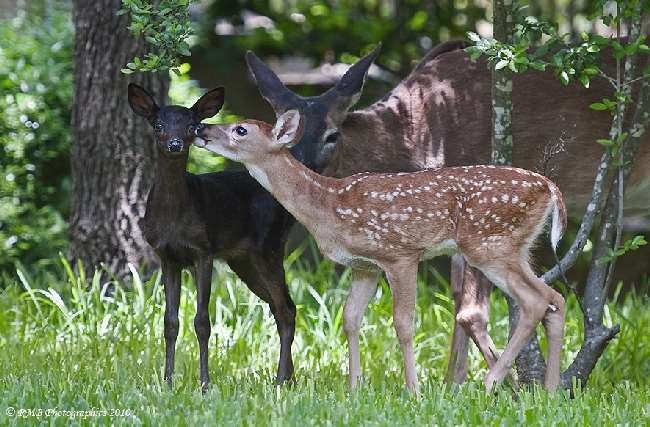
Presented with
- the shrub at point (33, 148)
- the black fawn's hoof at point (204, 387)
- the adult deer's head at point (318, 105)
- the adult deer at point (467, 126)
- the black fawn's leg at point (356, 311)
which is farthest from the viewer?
the shrub at point (33, 148)

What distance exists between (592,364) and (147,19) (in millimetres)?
2920

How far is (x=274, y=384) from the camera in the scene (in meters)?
6.54

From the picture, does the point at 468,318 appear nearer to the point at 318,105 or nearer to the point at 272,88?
the point at 318,105

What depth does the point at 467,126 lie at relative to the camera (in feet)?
26.6

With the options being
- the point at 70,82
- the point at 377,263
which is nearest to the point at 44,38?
the point at 70,82

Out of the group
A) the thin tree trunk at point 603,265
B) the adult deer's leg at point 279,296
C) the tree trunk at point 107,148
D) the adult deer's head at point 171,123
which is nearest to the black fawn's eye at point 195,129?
the adult deer's head at point 171,123

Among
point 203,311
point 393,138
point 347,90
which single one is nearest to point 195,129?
point 203,311

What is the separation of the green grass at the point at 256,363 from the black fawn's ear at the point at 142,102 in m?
1.31

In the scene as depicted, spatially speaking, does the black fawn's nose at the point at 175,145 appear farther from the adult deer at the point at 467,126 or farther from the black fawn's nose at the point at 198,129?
the adult deer at the point at 467,126

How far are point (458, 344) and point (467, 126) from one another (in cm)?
139

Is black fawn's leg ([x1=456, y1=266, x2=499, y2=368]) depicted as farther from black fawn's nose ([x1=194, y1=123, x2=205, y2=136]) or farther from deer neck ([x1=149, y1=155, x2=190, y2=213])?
black fawn's nose ([x1=194, y1=123, x2=205, y2=136])

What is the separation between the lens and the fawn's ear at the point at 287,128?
625 cm

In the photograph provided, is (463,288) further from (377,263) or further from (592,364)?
(377,263)

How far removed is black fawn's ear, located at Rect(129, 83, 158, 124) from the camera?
650cm
